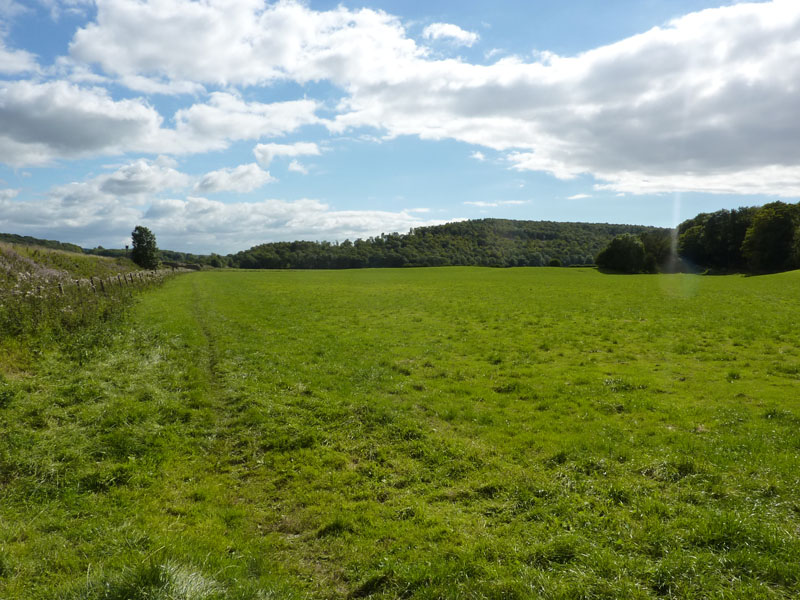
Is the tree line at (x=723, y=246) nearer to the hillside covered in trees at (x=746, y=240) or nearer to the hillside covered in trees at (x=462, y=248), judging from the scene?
the hillside covered in trees at (x=746, y=240)

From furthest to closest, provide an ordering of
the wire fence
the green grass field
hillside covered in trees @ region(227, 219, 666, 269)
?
hillside covered in trees @ region(227, 219, 666, 269) → the wire fence → the green grass field

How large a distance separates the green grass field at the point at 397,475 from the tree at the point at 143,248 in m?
82.2

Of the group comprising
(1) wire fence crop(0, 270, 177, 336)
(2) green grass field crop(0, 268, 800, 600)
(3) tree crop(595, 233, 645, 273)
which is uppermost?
(3) tree crop(595, 233, 645, 273)

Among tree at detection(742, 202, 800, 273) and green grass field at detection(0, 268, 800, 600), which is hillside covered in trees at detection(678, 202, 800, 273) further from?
green grass field at detection(0, 268, 800, 600)

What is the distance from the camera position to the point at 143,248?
278ft

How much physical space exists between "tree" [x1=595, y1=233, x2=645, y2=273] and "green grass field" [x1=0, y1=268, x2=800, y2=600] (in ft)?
240

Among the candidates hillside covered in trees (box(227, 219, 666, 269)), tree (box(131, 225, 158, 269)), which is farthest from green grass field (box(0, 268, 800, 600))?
hillside covered in trees (box(227, 219, 666, 269))

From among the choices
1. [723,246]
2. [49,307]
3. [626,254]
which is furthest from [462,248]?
[49,307]

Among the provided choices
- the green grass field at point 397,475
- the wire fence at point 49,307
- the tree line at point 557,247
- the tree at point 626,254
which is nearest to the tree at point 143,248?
the tree line at point 557,247

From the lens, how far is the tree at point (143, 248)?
8425cm

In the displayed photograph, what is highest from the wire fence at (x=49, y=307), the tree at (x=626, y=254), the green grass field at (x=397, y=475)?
the tree at (x=626, y=254)

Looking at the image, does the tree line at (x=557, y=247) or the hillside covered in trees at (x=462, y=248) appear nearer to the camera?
the tree line at (x=557, y=247)

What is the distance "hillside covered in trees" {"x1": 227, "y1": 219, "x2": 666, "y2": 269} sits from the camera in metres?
125

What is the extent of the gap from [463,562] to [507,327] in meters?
16.3
